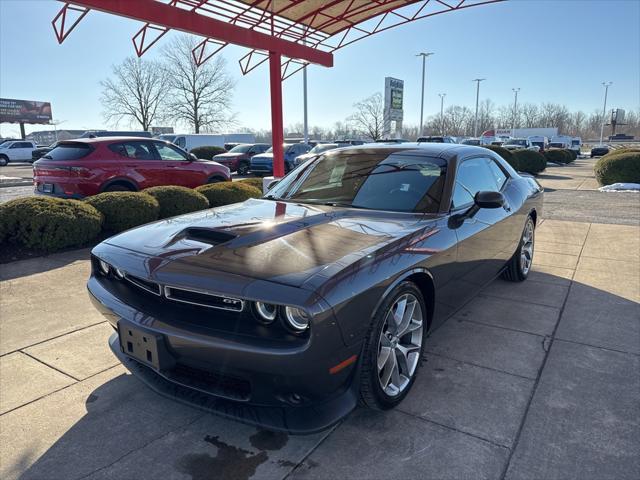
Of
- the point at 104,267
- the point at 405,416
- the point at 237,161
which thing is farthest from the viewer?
the point at 237,161

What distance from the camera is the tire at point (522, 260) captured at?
468cm

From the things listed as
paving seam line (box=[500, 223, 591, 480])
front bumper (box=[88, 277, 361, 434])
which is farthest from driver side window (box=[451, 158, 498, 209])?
front bumper (box=[88, 277, 361, 434])

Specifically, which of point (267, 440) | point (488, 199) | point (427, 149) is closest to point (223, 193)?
point (427, 149)

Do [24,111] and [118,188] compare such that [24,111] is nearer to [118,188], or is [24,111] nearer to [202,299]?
[118,188]

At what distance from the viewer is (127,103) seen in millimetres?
52031

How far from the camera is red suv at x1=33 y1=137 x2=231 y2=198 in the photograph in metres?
7.79

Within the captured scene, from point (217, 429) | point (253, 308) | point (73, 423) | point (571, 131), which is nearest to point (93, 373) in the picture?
point (73, 423)

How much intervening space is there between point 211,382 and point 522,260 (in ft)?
12.5

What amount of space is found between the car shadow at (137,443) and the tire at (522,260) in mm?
2256

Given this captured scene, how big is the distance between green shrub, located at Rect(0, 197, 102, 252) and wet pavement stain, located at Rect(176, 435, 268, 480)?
4.68 metres

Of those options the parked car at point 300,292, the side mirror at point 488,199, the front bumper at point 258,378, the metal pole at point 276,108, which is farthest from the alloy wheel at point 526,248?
the metal pole at point 276,108

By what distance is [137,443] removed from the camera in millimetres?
2291

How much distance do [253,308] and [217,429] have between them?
2.78 feet

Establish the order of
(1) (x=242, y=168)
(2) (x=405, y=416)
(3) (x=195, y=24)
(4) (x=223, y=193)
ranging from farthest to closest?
(1) (x=242, y=168) → (3) (x=195, y=24) → (4) (x=223, y=193) → (2) (x=405, y=416)
